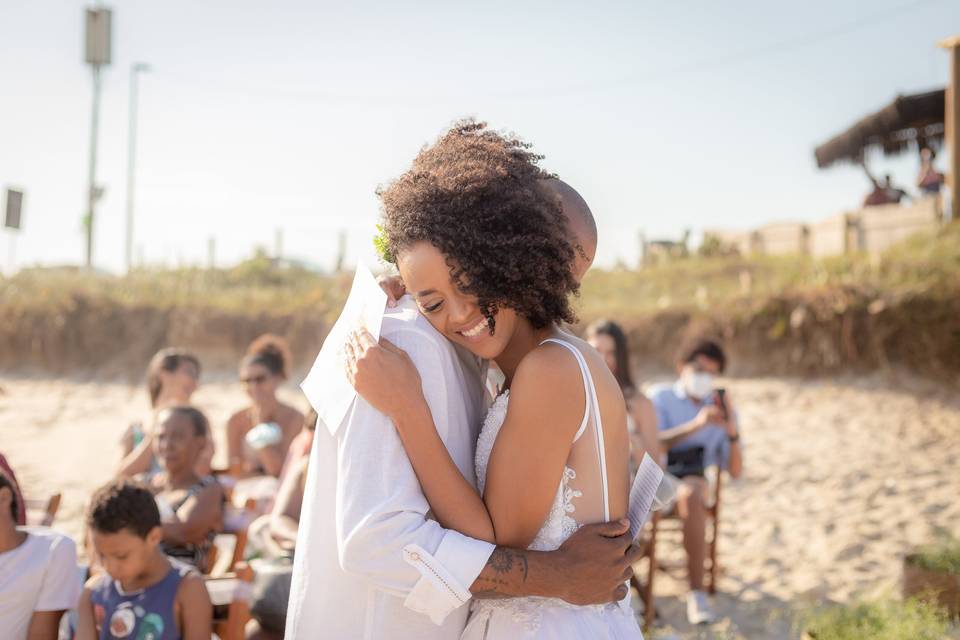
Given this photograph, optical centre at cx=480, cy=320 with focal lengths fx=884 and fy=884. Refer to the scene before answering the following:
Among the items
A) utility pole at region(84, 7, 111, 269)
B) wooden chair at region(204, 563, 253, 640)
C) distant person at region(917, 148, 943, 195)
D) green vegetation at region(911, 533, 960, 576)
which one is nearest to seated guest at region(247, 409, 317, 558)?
wooden chair at region(204, 563, 253, 640)

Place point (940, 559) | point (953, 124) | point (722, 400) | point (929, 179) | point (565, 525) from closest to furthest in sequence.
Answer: point (565, 525) → point (940, 559) → point (722, 400) → point (953, 124) → point (929, 179)

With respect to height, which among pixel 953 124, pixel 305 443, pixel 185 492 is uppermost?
pixel 953 124

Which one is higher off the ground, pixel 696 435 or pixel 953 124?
pixel 953 124

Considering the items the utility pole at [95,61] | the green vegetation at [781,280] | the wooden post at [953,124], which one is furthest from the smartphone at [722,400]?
the utility pole at [95,61]

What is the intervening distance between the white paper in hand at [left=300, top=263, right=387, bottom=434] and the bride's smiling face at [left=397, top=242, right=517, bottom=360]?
83 millimetres

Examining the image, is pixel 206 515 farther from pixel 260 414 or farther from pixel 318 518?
pixel 318 518

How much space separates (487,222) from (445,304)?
0.65ft

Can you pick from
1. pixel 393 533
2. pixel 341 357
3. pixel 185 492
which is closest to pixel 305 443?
pixel 185 492

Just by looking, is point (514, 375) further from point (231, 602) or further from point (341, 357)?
point (231, 602)

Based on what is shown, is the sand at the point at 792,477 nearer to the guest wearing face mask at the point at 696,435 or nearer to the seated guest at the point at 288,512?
the guest wearing face mask at the point at 696,435

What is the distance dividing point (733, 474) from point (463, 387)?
4.90 meters

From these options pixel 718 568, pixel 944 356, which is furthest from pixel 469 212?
pixel 944 356

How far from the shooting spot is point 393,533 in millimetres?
1695

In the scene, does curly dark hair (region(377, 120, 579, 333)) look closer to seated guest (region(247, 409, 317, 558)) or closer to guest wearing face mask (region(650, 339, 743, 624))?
seated guest (region(247, 409, 317, 558))
